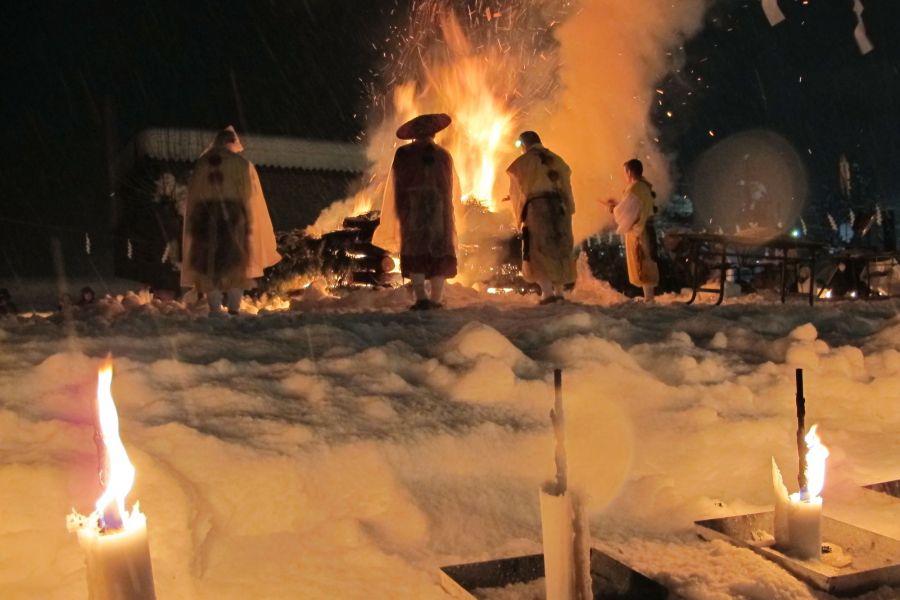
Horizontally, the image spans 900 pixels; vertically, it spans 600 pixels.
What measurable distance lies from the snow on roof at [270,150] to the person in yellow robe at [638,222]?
820cm

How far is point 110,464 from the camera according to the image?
157 centimetres

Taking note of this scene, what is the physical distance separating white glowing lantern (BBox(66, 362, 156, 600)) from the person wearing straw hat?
6029mm

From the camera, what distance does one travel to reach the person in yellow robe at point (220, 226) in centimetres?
746

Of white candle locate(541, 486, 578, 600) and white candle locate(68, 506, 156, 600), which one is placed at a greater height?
white candle locate(68, 506, 156, 600)

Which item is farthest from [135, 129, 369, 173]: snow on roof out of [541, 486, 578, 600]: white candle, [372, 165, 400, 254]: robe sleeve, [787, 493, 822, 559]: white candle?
[541, 486, 578, 600]: white candle

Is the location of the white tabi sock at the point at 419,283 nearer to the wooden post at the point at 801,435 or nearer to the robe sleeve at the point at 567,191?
the robe sleeve at the point at 567,191

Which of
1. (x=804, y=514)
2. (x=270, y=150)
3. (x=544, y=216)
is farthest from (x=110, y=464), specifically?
(x=270, y=150)

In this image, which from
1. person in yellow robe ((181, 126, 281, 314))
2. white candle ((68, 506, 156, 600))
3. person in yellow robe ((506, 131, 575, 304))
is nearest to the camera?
white candle ((68, 506, 156, 600))

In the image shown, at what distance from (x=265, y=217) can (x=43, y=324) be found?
9.55 feet

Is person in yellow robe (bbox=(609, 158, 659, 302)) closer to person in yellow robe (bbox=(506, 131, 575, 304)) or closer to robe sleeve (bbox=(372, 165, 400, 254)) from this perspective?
person in yellow robe (bbox=(506, 131, 575, 304))

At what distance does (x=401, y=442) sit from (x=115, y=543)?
1.89 m

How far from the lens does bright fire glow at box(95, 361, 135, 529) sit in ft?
5.08

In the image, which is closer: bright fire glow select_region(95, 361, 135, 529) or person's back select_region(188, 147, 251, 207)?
bright fire glow select_region(95, 361, 135, 529)

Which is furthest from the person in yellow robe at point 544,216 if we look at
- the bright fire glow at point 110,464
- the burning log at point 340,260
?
the bright fire glow at point 110,464
